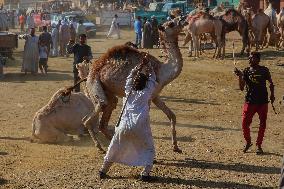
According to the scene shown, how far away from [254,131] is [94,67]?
353 centimetres

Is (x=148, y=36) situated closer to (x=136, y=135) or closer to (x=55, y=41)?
(x=55, y=41)

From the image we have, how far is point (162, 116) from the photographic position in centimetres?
1210

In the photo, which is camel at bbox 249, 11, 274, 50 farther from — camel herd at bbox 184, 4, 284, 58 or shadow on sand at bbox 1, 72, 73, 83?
shadow on sand at bbox 1, 72, 73, 83

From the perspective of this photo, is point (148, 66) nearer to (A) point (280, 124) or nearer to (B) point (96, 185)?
(B) point (96, 185)

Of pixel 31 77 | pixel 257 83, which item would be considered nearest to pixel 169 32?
pixel 257 83

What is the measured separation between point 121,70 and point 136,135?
167 cm

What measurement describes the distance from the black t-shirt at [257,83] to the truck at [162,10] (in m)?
25.9

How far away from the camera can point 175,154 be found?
355 inches

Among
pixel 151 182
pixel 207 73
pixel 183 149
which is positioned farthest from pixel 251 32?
pixel 151 182

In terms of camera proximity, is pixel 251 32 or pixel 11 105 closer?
pixel 11 105

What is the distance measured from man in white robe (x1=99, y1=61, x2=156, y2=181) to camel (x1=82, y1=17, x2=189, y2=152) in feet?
4.11

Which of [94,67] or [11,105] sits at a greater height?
[94,67]

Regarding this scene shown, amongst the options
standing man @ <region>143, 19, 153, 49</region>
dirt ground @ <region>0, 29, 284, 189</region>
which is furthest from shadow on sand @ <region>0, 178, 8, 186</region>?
standing man @ <region>143, 19, 153, 49</region>

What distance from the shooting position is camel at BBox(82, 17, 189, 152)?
29.0 ft
